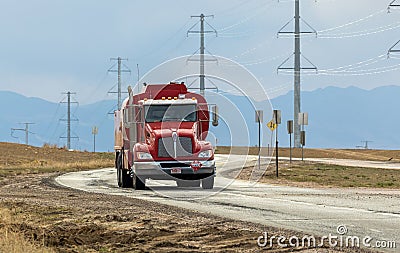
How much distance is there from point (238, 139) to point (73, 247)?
13774 mm

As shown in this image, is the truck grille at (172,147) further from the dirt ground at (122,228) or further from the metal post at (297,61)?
the metal post at (297,61)

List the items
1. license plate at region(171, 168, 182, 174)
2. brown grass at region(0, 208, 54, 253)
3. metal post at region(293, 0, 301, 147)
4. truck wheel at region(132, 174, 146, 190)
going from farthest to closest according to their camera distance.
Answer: metal post at region(293, 0, 301, 147), truck wheel at region(132, 174, 146, 190), license plate at region(171, 168, 182, 174), brown grass at region(0, 208, 54, 253)

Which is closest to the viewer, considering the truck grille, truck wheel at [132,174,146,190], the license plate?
the license plate

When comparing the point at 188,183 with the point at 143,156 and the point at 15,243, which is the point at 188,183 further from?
the point at 15,243

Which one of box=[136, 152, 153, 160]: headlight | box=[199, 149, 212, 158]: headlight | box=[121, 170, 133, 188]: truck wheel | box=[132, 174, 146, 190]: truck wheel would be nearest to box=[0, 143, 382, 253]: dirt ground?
box=[136, 152, 153, 160]: headlight

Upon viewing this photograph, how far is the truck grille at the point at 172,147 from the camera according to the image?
97.9ft

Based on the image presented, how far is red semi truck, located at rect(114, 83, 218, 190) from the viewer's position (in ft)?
97.8

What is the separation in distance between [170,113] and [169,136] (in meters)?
1.27

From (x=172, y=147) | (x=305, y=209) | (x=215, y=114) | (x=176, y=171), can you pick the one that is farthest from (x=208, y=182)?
(x=305, y=209)

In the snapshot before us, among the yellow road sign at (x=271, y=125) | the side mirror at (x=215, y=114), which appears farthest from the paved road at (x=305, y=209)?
the yellow road sign at (x=271, y=125)

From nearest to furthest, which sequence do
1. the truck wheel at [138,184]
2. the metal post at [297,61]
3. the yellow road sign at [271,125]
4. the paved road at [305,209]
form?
the paved road at [305,209]
the truck wheel at [138,184]
the yellow road sign at [271,125]
the metal post at [297,61]

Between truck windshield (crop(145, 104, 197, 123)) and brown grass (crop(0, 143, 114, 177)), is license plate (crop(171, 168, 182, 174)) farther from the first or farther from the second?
brown grass (crop(0, 143, 114, 177))

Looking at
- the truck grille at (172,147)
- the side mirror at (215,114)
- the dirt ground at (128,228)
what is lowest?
the dirt ground at (128,228)

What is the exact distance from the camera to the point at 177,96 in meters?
31.3
